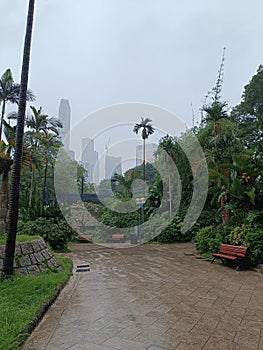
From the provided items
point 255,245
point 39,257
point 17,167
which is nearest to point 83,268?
point 39,257

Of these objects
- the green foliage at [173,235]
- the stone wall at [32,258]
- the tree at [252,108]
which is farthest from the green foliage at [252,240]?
the tree at [252,108]

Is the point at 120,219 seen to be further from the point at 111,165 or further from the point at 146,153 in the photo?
the point at 146,153

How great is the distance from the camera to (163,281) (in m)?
6.25

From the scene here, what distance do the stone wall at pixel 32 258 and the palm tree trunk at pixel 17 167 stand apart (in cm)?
36

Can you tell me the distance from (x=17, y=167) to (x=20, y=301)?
7.33 ft

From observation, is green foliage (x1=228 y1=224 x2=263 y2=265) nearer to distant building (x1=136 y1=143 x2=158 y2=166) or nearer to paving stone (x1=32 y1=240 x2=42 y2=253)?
paving stone (x1=32 y1=240 x2=42 y2=253)

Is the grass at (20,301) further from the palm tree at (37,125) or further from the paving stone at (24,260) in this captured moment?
the palm tree at (37,125)

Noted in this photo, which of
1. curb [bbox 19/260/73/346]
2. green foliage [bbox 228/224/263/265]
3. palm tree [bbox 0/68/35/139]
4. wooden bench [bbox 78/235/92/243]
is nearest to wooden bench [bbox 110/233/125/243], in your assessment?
wooden bench [bbox 78/235/92/243]

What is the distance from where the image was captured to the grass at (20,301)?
123 inches

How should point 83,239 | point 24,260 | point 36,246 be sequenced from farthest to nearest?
point 83,239
point 36,246
point 24,260

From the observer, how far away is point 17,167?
535 cm

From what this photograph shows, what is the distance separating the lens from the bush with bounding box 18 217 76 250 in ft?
34.8

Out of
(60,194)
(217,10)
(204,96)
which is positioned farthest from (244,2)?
(60,194)

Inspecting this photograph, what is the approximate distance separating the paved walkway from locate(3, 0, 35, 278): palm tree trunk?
1.17 metres
